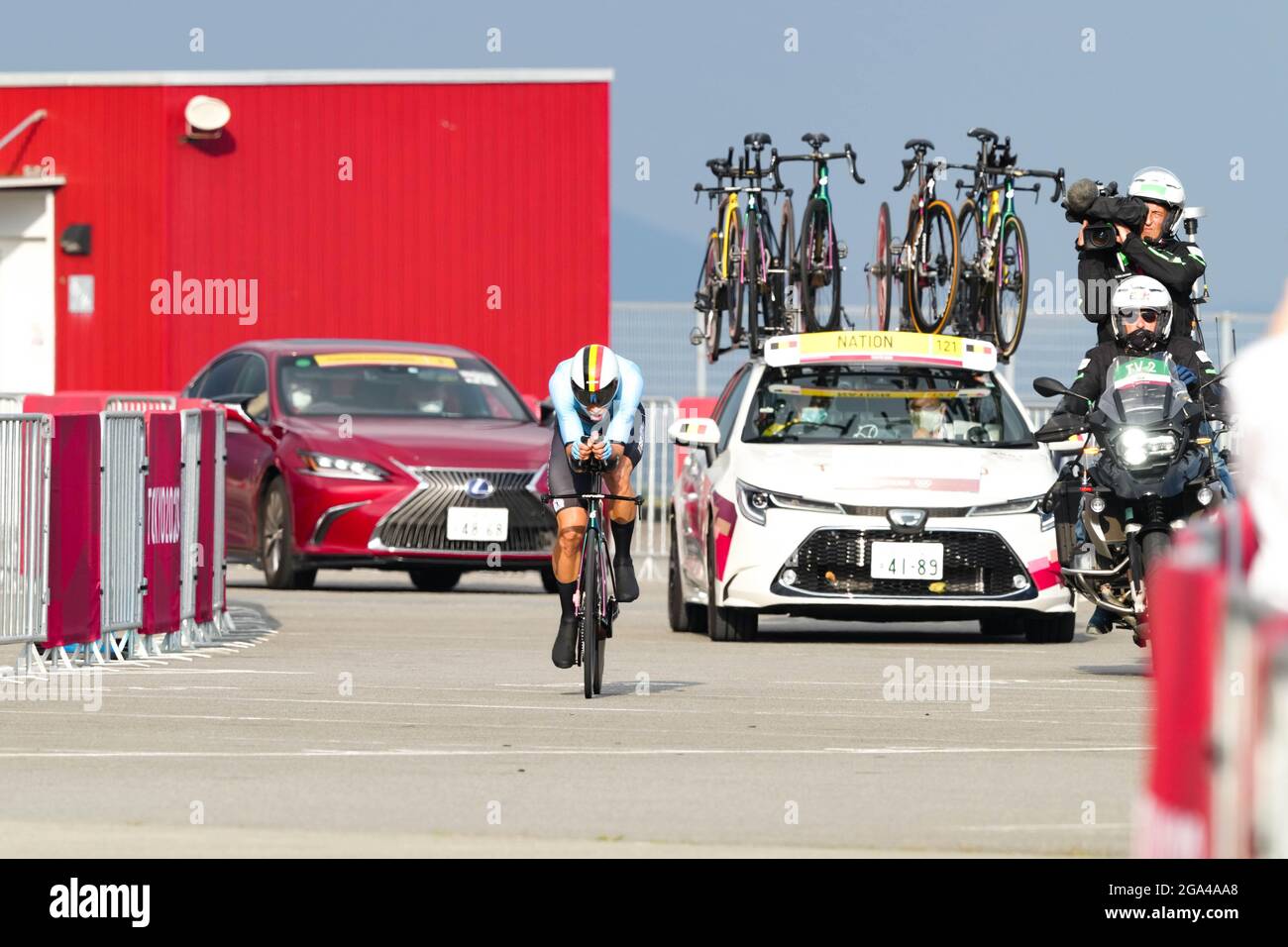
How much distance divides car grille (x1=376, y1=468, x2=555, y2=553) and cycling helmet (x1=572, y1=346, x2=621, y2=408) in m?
7.04

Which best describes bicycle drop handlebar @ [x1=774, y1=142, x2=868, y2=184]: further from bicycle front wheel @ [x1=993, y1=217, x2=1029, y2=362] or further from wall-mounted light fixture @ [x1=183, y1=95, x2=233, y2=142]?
wall-mounted light fixture @ [x1=183, y1=95, x2=233, y2=142]

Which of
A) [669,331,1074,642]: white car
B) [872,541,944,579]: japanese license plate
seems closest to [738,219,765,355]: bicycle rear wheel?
[669,331,1074,642]: white car

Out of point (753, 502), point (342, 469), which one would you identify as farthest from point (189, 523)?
point (342, 469)

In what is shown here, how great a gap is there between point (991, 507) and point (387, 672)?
3.49m

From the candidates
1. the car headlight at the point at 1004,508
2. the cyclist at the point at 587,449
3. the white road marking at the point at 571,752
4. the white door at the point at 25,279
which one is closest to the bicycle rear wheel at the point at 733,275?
the car headlight at the point at 1004,508

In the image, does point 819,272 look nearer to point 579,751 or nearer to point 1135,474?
point 1135,474

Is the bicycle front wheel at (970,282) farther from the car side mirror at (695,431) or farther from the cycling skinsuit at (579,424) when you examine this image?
the cycling skinsuit at (579,424)

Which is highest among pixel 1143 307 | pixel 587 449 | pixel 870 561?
pixel 1143 307

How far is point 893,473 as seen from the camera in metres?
14.8

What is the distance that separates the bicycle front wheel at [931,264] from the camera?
1836 centimetres

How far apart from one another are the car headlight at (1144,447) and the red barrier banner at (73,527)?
181 inches

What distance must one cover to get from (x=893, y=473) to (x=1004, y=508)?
1.98 ft

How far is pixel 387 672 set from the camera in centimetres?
1312
